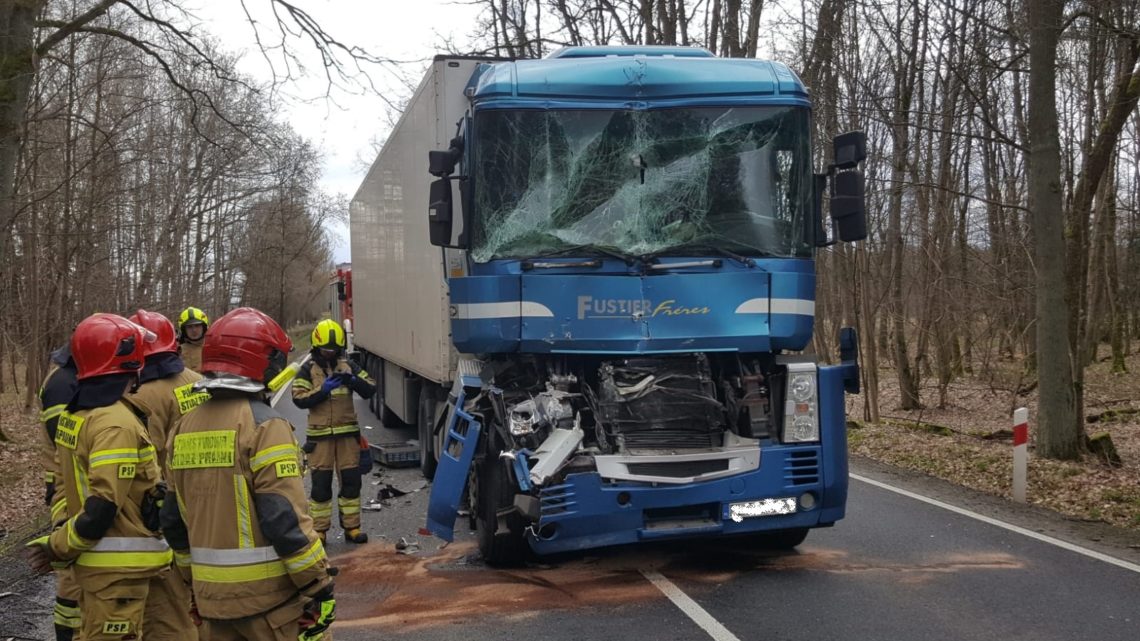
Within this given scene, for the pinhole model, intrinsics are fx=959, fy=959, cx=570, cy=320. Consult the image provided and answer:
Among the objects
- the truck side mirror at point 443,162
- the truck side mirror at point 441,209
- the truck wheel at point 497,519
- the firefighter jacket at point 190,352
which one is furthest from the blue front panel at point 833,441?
the firefighter jacket at point 190,352

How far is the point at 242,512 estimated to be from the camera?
10.7ft

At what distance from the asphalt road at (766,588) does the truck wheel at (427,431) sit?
1.78 meters

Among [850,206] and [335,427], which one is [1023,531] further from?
[335,427]

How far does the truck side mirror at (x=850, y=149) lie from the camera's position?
6.55 meters

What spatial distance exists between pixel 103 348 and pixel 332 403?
3902 millimetres

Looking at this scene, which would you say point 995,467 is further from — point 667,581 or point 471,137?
point 471,137

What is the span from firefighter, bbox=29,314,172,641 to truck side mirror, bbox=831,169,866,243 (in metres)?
4.68

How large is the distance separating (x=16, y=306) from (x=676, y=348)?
15556 mm

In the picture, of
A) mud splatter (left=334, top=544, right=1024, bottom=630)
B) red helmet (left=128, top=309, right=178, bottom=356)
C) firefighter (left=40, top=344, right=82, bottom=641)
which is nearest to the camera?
firefighter (left=40, top=344, right=82, bottom=641)

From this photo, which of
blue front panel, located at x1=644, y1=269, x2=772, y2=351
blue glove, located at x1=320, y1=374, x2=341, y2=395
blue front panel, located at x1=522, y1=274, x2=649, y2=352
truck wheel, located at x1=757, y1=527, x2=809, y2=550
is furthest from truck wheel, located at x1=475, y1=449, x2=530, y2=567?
truck wheel, located at x1=757, y1=527, x2=809, y2=550

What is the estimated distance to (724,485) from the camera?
20.2 feet

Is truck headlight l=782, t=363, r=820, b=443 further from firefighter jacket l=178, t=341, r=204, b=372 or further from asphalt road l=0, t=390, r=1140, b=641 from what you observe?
firefighter jacket l=178, t=341, r=204, b=372

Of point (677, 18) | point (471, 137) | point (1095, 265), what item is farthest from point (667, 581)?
point (1095, 265)

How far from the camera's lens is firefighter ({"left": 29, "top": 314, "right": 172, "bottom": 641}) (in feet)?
12.2
